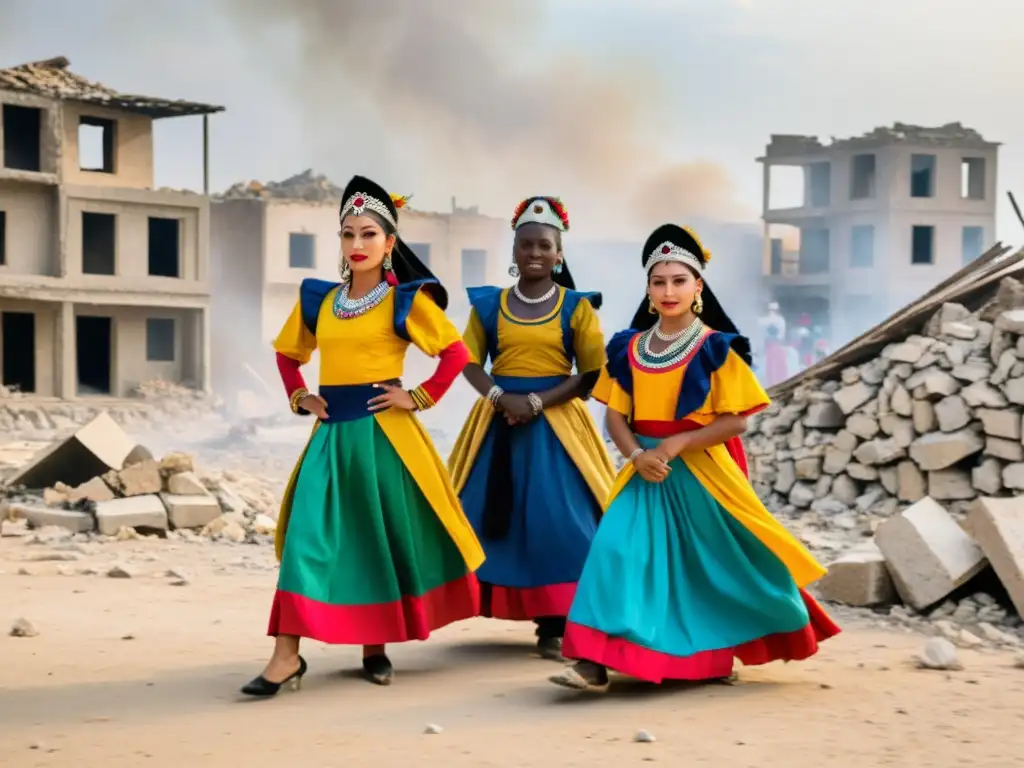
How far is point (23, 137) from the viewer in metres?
27.9

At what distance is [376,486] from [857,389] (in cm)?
715

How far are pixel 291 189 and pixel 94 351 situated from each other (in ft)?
31.6

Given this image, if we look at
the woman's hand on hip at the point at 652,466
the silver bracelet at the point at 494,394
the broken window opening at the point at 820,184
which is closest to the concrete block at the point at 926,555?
the silver bracelet at the point at 494,394

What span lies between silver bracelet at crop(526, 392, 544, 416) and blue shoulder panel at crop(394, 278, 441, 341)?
0.80m

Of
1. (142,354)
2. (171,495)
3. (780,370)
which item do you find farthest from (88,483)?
(142,354)

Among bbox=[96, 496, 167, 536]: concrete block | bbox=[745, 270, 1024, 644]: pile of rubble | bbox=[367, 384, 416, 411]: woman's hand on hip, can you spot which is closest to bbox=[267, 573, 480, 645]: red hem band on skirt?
bbox=[367, 384, 416, 411]: woman's hand on hip

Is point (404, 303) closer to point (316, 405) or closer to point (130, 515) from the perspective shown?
Answer: point (316, 405)

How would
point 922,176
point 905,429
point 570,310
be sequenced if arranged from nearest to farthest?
point 570,310
point 905,429
point 922,176

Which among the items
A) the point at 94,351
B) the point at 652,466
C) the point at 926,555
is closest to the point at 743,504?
the point at 652,466

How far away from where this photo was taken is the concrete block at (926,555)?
286 inches

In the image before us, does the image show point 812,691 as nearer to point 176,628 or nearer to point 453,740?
point 453,740

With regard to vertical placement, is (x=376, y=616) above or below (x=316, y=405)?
below

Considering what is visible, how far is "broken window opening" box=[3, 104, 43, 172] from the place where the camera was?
2784 cm

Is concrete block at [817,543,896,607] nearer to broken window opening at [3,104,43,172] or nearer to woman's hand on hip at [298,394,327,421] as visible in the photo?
woman's hand on hip at [298,394,327,421]
